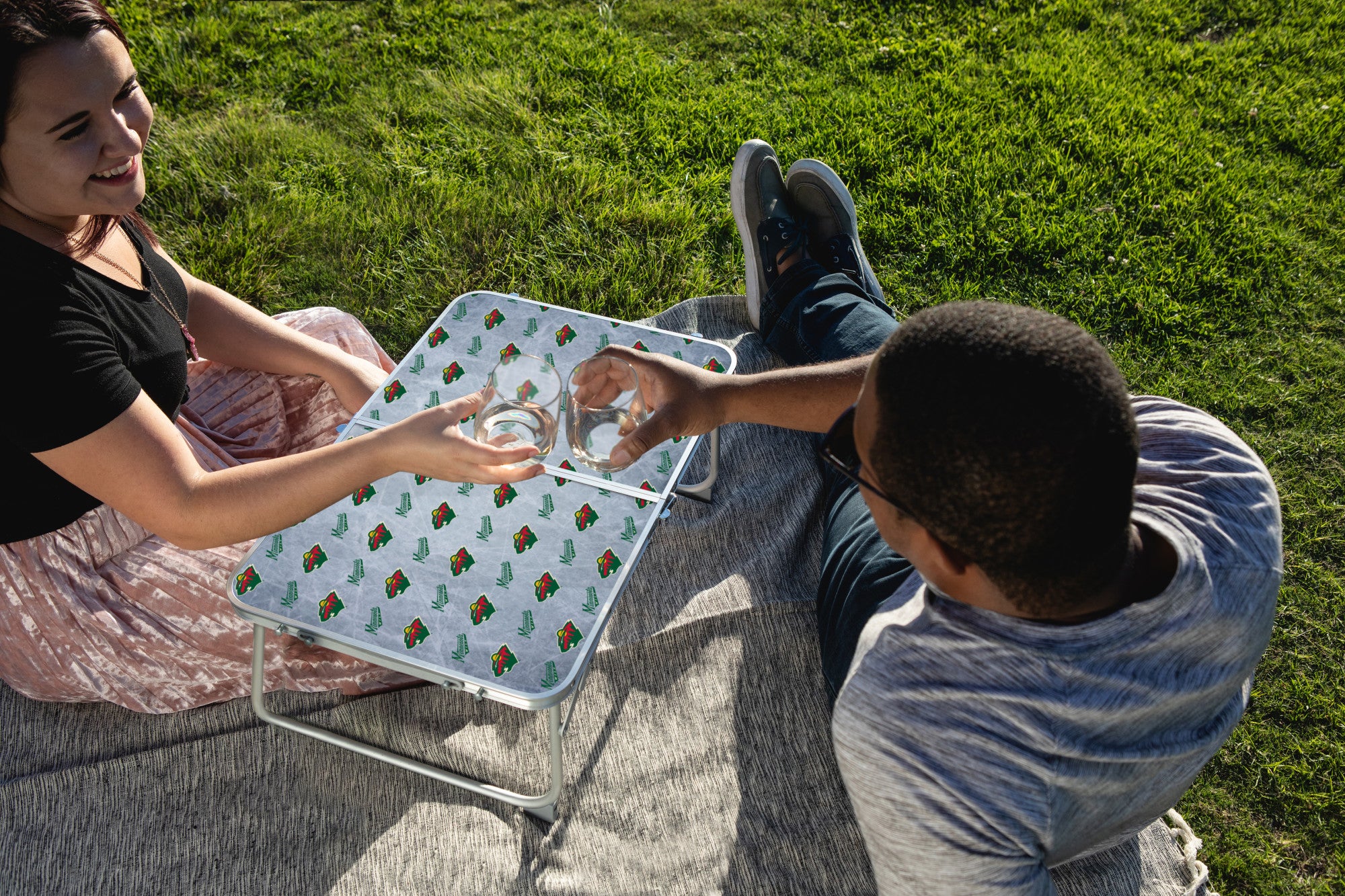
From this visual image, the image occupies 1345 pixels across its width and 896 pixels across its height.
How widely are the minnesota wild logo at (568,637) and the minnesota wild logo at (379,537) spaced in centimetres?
60

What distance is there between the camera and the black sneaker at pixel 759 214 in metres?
4.02

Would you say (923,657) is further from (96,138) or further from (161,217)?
(161,217)

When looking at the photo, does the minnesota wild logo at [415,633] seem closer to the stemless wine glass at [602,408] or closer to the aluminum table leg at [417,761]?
the aluminum table leg at [417,761]

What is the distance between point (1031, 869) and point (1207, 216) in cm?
412

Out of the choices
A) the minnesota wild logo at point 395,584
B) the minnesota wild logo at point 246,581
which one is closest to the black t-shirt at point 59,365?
the minnesota wild logo at point 246,581

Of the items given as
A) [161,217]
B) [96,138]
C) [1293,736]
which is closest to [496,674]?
[96,138]

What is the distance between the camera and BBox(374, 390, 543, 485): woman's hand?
7.96ft

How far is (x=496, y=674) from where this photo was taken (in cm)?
247

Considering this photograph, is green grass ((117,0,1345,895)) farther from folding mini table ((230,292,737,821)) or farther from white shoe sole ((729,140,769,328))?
folding mini table ((230,292,737,821))

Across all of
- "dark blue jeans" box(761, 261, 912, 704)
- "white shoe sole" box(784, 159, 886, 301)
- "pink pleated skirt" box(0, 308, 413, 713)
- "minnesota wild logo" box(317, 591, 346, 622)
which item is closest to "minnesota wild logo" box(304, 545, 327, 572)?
"minnesota wild logo" box(317, 591, 346, 622)

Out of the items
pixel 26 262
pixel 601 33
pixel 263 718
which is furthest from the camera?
pixel 601 33

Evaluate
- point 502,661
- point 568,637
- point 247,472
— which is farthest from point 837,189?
point 247,472

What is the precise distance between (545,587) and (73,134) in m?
1.62

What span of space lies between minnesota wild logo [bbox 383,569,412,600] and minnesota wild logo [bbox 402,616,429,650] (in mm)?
110
